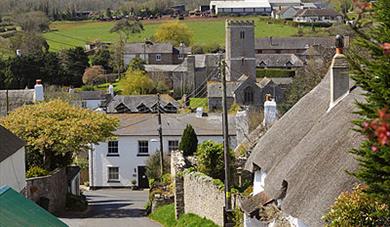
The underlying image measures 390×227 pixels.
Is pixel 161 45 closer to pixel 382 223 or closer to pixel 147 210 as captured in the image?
pixel 147 210

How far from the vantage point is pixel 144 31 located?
152 metres

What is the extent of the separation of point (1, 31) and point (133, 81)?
4383 cm

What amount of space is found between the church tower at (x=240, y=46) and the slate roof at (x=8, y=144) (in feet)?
233

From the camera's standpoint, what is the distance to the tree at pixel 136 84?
92450 millimetres

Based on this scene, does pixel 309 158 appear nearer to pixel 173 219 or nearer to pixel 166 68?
pixel 173 219

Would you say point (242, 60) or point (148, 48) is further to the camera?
point (148, 48)

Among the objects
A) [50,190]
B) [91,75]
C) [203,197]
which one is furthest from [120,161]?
[91,75]

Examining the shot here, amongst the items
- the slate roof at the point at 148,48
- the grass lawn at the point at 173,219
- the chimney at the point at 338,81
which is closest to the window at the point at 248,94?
the slate roof at the point at 148,48

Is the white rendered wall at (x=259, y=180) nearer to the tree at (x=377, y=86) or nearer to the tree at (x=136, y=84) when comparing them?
the tree at (x=377, y=86)

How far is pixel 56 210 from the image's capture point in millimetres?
35281

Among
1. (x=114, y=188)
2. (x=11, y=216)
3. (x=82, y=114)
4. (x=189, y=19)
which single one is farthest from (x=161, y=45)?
(x=11, y=216)

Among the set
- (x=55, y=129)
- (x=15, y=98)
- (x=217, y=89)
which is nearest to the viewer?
(x=55, y=129)

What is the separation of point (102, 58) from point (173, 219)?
8453 cm

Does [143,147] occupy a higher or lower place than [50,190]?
lower
